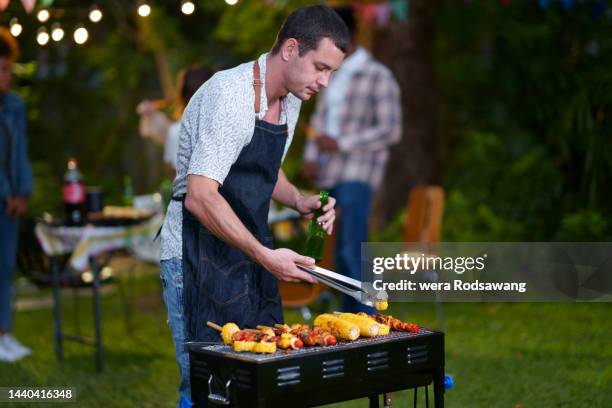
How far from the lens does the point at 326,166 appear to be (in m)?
7.07

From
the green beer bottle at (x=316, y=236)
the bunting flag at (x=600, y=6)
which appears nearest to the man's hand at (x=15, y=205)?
the green beer bottle at (x=316, y=236)

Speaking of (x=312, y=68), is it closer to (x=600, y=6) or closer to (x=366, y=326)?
(x=366, y=326)

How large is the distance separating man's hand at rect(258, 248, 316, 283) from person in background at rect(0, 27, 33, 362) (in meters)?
4.02

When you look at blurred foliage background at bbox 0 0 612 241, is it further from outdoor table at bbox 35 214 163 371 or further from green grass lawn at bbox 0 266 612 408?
outdoor table at bbox 35 214 163 371

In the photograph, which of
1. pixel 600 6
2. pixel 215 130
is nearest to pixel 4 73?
pixel 215 130

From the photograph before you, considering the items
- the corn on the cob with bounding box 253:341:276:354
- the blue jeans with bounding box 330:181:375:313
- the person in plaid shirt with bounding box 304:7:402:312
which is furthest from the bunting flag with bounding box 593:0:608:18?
the corn on the cob with bounding box 253:341:276:354

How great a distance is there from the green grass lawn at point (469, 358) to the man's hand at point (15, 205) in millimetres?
997

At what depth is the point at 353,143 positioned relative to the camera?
6.99 metres

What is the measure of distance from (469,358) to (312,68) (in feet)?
12.0

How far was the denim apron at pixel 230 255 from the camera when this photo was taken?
11.5ft

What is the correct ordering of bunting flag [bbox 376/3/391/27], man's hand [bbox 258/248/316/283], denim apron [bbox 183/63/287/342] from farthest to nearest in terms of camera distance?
bunting flag [bbox 376/3/391/27] → denim apron [bbox 183/63/287/342] → man's hand [bbox 258/248/316/283]

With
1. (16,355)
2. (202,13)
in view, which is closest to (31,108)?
(202,13)

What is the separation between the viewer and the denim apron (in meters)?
3.49

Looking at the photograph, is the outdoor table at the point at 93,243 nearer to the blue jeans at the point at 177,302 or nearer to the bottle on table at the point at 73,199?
the bottle on table at the point at 73,199
